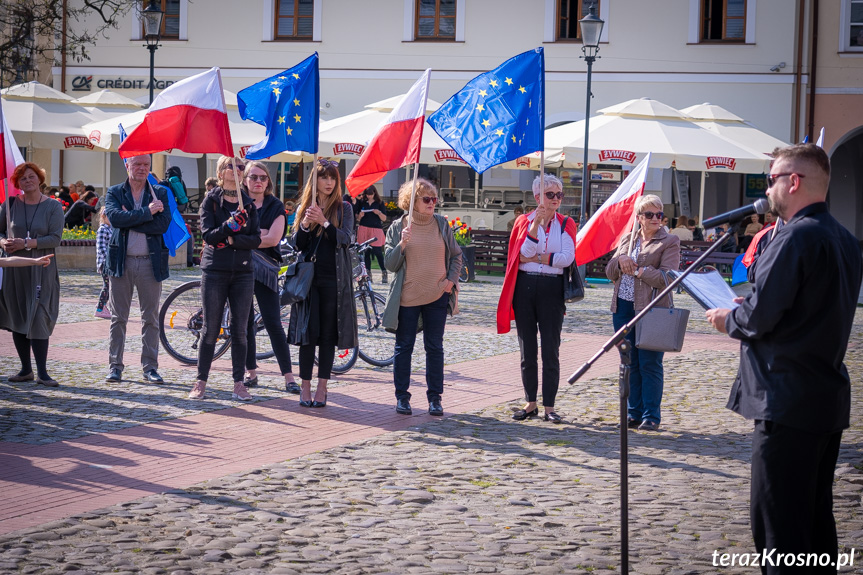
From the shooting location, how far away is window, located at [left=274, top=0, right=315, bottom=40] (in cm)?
3138

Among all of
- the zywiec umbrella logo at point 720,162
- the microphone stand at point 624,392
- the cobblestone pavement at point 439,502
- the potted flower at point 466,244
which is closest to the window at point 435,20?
the potted flower at point 466,244

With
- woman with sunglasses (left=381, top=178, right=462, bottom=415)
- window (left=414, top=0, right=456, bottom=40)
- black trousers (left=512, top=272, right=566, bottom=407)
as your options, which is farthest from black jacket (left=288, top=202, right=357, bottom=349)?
window (left=414, top=0, right=456, bottom=40)

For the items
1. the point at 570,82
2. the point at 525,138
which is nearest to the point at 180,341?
the point at 525,138

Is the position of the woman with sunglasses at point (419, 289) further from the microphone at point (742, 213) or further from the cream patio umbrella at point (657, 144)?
the cream patio umbrella at point (657, 144)

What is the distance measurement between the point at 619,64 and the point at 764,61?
12.2ft

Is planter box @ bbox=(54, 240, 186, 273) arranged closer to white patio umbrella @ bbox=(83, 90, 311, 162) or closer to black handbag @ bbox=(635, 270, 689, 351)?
white patio umbrella @ bbox=(83, 90, 311, 162)

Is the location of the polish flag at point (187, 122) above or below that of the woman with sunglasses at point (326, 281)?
above

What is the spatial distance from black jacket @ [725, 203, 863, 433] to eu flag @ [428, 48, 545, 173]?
172 inches

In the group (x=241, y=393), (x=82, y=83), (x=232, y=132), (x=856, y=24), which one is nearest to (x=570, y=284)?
(x=241, y=393)

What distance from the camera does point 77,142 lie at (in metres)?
23.1

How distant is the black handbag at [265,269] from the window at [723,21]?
2221cm

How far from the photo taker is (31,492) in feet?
19.5

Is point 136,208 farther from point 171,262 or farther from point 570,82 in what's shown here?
point 570,82

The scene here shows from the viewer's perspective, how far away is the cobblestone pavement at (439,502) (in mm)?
4938
